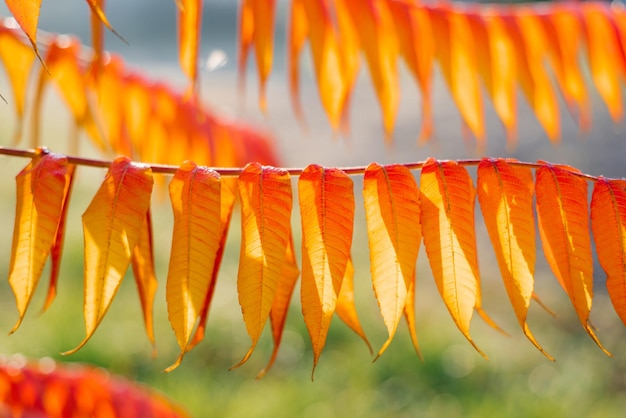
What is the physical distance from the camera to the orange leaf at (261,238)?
517mm

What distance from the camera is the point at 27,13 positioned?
0.45 metres

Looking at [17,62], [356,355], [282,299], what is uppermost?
[17,62]

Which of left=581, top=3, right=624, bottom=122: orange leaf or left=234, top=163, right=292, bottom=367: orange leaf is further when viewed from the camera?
left=581, top=3, right=624, bottom=122: orange leaf

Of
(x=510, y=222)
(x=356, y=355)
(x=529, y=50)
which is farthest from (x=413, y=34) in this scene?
(x=356, y=355)

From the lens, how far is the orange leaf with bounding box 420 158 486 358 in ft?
1.73

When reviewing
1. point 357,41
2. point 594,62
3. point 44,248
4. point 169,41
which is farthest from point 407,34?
point 169,41

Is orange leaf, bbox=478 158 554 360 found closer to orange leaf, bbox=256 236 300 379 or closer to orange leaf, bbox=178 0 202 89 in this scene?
orange leaf, bbox=256 236 300 379

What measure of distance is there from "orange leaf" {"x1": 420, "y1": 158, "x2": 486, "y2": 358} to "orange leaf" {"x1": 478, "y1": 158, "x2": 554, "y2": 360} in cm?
2

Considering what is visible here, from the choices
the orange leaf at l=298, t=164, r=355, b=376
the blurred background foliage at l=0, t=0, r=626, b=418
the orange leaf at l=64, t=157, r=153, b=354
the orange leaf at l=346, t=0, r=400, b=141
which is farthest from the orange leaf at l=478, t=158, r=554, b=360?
the blurred background foliage at l=0, t=0, r=626, b=418

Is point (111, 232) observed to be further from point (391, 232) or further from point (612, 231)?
point (612, 231)

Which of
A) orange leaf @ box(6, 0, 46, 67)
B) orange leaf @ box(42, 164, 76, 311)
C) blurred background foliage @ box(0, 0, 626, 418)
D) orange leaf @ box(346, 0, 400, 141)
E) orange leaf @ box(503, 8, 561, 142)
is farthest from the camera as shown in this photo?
blurred background foliage @ box(0, 0, 626, 418)

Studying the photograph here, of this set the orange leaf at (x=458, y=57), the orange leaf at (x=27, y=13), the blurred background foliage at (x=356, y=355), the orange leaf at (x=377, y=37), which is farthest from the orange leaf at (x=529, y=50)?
the orange leaf at (x=27, y=13)

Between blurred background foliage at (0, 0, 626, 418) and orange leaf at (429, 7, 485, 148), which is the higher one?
orange leaf at (429, 7, 485, 148)

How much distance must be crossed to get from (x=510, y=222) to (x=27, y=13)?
1.15 ft
